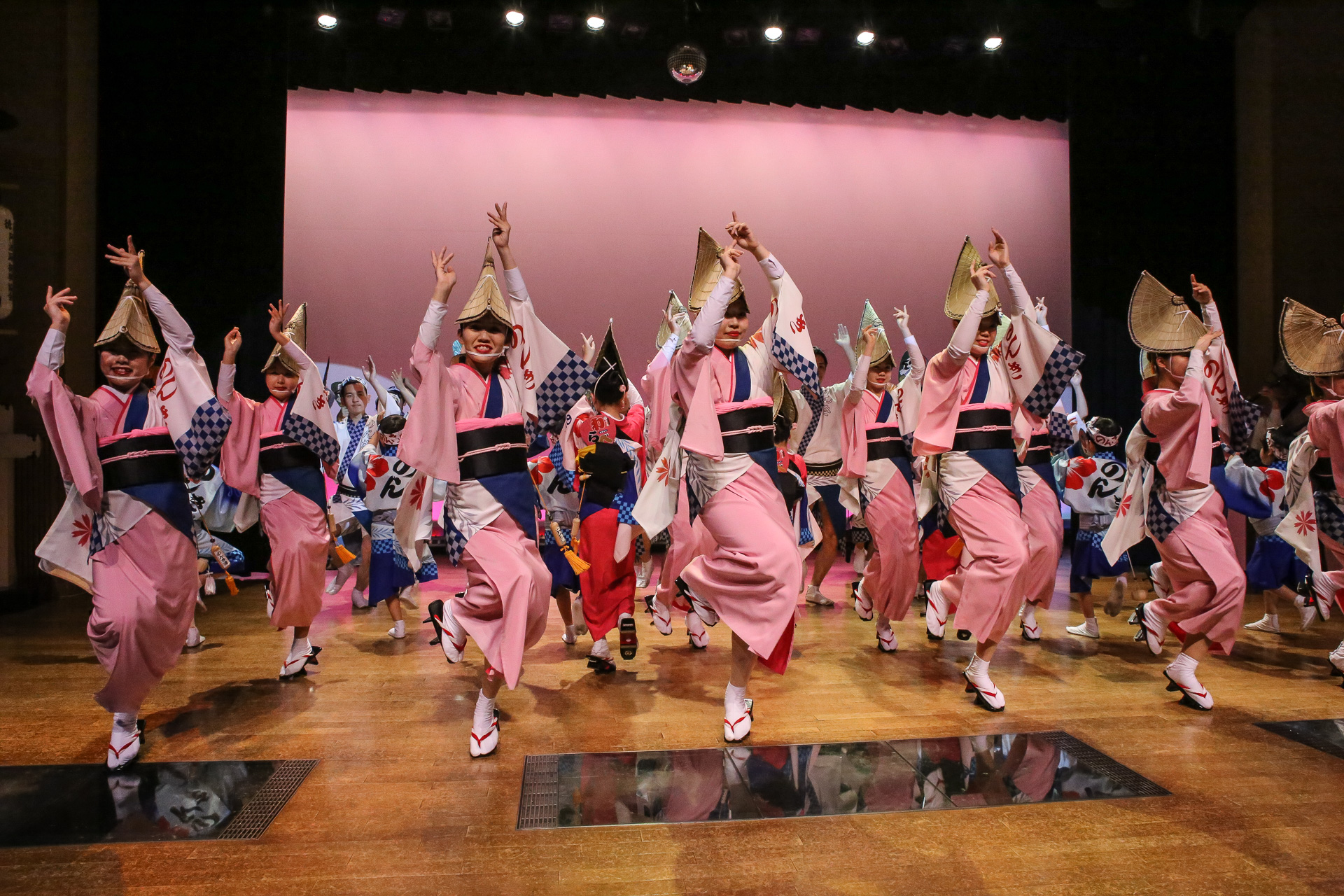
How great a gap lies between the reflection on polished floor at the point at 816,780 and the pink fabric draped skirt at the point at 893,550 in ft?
4.61

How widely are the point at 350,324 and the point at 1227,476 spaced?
737 cm

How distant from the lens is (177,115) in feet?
22.5

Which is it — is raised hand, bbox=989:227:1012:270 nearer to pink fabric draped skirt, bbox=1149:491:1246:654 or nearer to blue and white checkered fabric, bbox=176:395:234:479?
pink fabric draped skirt, bbox=1149:491:1246:654

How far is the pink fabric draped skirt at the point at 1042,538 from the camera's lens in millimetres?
4059

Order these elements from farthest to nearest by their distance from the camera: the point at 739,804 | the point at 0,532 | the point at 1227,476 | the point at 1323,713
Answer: the point at 0,532 < the point at 1227,476 < the point at 1323,713 < the point at 739,804

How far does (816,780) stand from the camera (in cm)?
263

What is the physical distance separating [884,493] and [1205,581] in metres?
1.63

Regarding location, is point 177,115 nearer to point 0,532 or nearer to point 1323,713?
point 0,532

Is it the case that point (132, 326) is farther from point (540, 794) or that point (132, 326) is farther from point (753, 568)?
point (753, 568)

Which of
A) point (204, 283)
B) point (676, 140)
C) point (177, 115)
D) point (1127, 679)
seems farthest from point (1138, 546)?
point (177, 115)

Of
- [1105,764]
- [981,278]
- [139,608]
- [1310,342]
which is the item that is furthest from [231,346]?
[1310,342]

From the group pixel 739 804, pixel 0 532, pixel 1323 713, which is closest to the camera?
pixel 739 804

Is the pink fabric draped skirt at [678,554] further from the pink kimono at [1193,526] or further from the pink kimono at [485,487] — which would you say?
the pink kimono at [1193,526]

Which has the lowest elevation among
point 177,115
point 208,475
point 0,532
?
point 0,532
